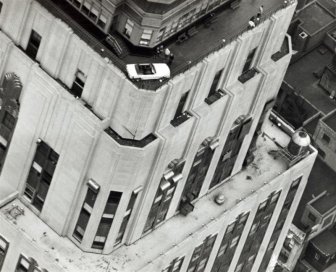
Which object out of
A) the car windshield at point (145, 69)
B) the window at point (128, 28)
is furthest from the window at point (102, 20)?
the car windshield at point (145, 69)

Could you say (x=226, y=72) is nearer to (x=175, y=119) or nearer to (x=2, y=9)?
(x=175, y=119)

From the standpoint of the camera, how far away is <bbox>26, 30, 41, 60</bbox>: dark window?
19450 cm

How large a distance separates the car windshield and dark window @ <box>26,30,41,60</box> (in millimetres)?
11576

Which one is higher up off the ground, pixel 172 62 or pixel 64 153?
pixel 172 62

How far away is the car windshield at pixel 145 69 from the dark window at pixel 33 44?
11.6 metres

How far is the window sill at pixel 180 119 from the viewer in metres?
196

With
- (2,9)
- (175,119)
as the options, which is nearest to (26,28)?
(2,9)

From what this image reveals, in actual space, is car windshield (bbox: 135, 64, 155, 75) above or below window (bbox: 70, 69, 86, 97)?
above

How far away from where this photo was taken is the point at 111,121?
629 ft

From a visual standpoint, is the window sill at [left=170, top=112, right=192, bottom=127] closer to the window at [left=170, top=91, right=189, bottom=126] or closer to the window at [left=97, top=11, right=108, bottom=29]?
the window at [left=170, top=91, right=189, bottom=126]

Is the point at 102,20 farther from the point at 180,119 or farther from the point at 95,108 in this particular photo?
the point at 180,119

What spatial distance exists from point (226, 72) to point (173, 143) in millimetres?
9280

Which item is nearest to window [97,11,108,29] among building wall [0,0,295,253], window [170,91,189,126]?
building wall [0,0,295,253]

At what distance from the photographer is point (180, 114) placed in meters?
197
